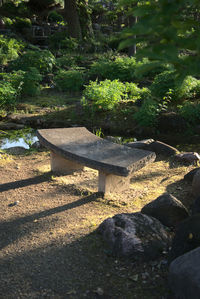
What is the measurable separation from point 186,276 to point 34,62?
9.96 metres

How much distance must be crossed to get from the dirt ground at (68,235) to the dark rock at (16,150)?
83cm

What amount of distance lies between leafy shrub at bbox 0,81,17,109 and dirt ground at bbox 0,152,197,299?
11.8ft

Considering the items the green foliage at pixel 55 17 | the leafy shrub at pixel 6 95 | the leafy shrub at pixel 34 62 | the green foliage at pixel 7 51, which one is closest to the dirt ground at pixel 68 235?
the leafy shrub at pixel 6 95

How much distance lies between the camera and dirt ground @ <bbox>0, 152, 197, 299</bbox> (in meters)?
2.46

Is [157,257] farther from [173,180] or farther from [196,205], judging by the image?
[173,180]

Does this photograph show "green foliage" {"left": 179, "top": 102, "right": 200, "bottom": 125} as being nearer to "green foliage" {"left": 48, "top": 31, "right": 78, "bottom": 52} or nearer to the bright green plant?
the bright green plant

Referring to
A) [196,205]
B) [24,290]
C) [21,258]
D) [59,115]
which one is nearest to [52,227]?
[21,258]

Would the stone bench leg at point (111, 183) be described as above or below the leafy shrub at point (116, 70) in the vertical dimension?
below

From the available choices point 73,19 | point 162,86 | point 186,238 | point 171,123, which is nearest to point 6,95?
point 162,86

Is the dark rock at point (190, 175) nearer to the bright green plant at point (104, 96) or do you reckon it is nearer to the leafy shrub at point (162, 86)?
the leafy shrub at point (162, 86)

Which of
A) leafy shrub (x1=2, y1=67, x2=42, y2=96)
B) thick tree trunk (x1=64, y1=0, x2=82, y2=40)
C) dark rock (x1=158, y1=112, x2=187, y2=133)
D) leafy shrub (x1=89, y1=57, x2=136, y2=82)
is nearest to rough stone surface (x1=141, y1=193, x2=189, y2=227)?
dark rock (x1=158, y1=112, x2=187, y2=133)

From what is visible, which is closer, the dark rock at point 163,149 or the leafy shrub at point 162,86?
the dark rock at point 163,149

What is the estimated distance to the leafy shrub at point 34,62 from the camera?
10656 mm

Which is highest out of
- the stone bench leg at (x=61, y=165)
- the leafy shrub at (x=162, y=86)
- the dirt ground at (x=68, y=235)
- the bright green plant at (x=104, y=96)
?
the leafy shrub at (x=162, y=86)
